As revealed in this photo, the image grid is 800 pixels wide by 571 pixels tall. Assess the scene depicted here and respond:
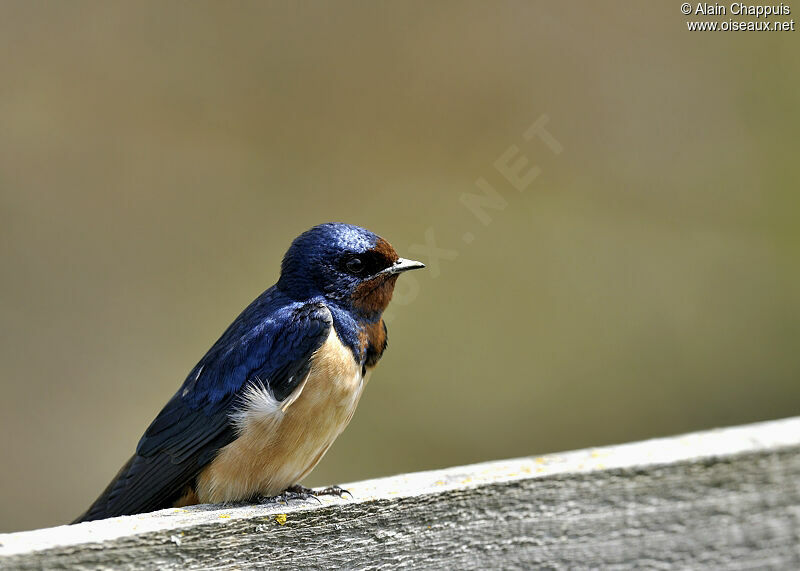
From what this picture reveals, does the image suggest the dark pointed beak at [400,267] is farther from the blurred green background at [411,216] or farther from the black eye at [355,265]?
the blurred green background at [411,216]

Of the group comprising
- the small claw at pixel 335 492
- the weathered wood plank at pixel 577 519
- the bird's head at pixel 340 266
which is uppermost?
the bird's head at pixel 340 266

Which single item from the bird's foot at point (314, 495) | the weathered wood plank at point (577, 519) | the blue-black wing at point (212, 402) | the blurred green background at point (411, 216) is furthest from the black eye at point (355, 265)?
the blurred green background at point (411, 216)

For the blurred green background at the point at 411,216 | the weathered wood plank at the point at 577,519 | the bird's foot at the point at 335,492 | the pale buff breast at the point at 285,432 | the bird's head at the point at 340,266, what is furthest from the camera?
the blurred green background at the point at 411,216

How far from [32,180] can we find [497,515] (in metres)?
2.58

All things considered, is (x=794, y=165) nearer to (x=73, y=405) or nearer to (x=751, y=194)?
(x=751, y=194)

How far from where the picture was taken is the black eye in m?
2.29

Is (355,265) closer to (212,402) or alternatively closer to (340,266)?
(340,266)

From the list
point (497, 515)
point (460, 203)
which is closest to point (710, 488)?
point (497, 515)

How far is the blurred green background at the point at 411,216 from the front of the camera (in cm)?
353

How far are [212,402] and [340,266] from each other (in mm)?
442

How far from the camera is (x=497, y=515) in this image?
4.90 ft

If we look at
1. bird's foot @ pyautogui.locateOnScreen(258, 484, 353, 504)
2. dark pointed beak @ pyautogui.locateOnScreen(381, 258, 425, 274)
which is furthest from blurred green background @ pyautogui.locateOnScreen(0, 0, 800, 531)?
bird's foot @ pyautogui.locateOnScreen(258, 484, 353, 504)

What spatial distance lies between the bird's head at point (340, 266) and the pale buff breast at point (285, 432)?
0.14m

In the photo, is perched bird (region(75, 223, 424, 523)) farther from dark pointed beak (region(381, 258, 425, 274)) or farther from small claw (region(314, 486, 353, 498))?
small claw (region(314, 486, 353, 498))
